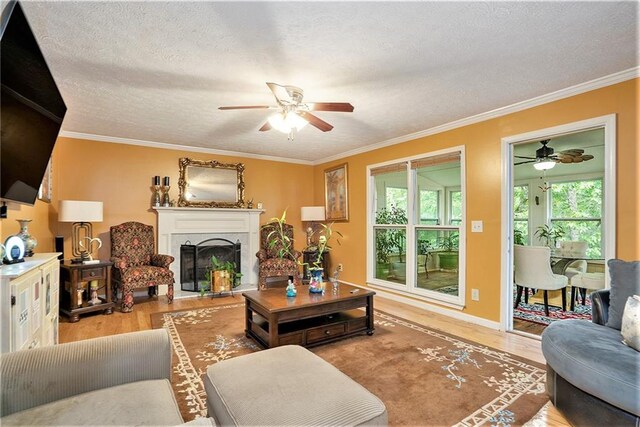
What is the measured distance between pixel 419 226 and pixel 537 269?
1.49 m

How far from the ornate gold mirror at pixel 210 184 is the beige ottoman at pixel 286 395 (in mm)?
4088

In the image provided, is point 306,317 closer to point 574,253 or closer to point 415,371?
point 415,371

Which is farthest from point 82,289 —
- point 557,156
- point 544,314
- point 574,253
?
point 574,253

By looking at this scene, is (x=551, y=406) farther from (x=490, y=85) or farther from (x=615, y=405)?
(x=490, y=85)

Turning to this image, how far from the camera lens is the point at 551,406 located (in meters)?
1.95

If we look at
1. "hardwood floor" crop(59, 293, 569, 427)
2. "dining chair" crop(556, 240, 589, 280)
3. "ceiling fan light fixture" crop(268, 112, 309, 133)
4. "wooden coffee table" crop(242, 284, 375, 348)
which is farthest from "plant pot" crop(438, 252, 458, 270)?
"ceiling fan light fixture" crop(268, 112, 309, 133)

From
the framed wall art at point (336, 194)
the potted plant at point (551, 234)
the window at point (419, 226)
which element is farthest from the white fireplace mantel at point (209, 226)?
the potted plant at point (551, 234)

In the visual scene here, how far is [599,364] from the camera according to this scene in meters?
1.62

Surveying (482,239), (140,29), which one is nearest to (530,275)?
(482,239)

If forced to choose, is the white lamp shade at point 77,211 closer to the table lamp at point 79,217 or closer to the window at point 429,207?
the table lamp at point 79,217

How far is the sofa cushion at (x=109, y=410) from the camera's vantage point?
109 cm

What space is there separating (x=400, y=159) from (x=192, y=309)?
3.57 meters

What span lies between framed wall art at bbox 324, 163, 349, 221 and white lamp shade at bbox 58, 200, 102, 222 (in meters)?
3.67

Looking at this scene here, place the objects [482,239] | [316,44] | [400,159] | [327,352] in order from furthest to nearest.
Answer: [400,159]
[482,239]
[327,352]
[316,44]
